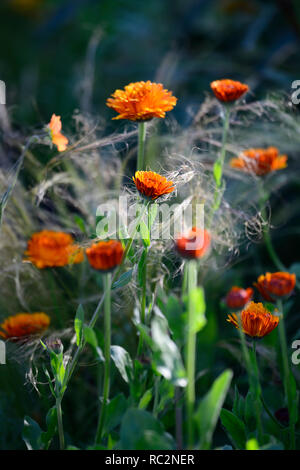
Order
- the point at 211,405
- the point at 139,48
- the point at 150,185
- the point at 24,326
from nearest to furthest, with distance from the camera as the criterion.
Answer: the point at 211,405
the point at 150,185
the point at 24,326
the point at 139,48

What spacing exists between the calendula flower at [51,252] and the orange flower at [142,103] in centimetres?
17

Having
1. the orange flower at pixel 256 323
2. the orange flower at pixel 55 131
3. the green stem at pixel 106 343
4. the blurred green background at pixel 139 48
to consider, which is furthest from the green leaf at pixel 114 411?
the blurred green background at pixel 139 48

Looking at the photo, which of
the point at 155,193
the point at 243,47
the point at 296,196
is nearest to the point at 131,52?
the point at 243,47

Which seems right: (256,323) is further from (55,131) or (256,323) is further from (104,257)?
(55,131)

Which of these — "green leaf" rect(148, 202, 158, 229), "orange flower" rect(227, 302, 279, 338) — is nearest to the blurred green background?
"green leaf" rect(148, 202, 158, 229)

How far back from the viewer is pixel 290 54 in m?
1.20

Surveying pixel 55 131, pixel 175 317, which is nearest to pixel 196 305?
pixel 175 317

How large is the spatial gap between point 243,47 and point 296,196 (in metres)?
0.44

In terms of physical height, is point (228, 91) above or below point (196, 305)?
above

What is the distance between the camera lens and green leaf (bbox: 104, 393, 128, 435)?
16.9 inches

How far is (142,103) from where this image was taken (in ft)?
1.51

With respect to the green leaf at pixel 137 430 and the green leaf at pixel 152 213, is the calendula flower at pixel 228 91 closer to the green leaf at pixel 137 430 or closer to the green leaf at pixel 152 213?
the green leaf at pixel 152 213

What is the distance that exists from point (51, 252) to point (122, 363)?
0.19 m
